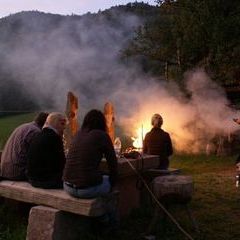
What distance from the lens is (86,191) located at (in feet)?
18.9

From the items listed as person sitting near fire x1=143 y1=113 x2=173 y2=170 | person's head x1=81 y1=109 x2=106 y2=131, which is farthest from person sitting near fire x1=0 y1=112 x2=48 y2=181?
person sitting near fire x1=143 y1=113 x2=173 y2=170

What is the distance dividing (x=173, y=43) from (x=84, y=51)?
1971cm

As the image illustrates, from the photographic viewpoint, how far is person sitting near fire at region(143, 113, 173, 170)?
812 centimetres

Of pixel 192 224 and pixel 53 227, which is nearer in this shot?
pixel 53 227

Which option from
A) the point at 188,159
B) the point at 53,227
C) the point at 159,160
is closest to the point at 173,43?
the point at 188,159

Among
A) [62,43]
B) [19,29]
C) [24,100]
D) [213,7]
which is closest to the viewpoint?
[213,7]

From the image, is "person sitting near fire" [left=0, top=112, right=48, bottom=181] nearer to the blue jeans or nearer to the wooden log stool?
the blue jeans

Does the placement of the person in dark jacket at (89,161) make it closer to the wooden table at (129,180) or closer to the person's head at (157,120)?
the wooden table at (129,180)

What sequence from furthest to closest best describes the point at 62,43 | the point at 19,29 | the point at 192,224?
the point at 19,29
the point at 62,43
the point at 192,224

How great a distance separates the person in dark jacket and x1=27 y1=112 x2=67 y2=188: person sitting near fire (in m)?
0.35

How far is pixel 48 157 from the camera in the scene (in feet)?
20.3

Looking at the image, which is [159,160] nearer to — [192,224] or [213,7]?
[192,224]

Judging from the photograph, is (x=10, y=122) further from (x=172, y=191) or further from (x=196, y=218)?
(x=172, y=191)

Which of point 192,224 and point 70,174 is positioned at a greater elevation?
point 70,174
